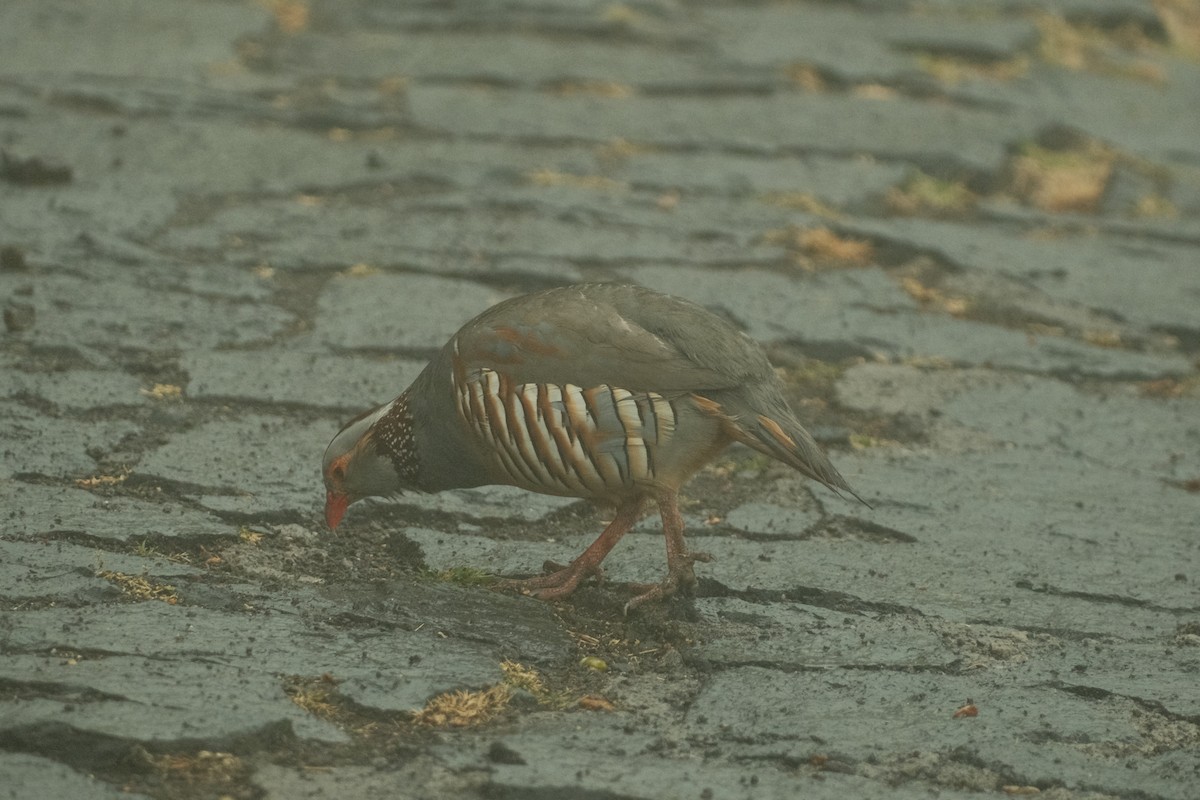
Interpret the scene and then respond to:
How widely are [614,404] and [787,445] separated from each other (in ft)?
1.46

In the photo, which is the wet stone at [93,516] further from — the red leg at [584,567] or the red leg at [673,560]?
the red leg at [673,560]

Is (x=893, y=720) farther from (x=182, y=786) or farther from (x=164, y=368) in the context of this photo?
(x=164, y=368)

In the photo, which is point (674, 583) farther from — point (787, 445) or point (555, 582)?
point (787, 445)

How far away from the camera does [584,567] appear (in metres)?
4.25

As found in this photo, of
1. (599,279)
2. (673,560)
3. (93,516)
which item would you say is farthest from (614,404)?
(599,279)

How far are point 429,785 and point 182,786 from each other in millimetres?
472

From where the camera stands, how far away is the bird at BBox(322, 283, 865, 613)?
161 inches

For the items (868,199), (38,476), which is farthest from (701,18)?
(38,476)

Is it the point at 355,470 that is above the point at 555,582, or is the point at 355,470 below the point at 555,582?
above

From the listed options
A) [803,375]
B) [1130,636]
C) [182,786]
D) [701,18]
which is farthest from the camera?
[701,18]

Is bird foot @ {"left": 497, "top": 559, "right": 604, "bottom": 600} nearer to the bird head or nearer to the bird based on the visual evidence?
the bird

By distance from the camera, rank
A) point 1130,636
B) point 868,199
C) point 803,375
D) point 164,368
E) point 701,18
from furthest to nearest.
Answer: point 701,18 → point 868,199 → point 803,375 → point 164,368 → point 1130,636

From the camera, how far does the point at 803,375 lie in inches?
224

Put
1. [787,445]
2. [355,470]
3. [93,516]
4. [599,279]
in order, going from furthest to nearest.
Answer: [599,279], [355,470], [93,516], [787,445]
